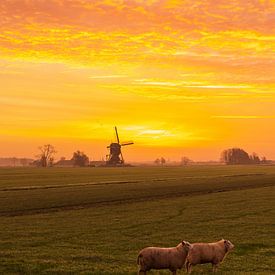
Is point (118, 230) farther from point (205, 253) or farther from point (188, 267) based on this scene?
point (205, 253)

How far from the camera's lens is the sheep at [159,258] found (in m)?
17.0

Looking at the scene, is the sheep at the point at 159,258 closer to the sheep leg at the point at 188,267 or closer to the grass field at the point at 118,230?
the sheep leg at the point at 188,267

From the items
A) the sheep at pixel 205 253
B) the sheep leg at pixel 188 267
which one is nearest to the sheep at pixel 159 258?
the sheep at pixel 205 253

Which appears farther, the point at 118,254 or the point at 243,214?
the point at 243,214

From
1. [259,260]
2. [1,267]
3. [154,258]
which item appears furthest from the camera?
[259,260]

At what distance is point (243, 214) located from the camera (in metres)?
39.2

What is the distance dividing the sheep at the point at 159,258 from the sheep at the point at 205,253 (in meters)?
0.69

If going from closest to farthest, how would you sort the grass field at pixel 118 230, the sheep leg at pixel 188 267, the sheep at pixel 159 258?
the sheep at pixel 159 258 → the sheep leg at pixel 188 267 → the grass field at pixel 118 230

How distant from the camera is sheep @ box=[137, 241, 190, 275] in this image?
55.9 feet

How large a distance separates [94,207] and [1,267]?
24943mm

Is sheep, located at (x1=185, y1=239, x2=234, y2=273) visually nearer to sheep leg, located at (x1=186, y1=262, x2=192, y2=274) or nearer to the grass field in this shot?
sheep leg, located at (x1=186, y1=262, x2=192, y2=274)

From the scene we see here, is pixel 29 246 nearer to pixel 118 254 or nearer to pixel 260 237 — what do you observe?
pixel 118 254

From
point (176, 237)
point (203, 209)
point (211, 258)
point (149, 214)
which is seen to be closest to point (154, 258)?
point (211, 258)

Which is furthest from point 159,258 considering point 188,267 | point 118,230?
point 118,230
